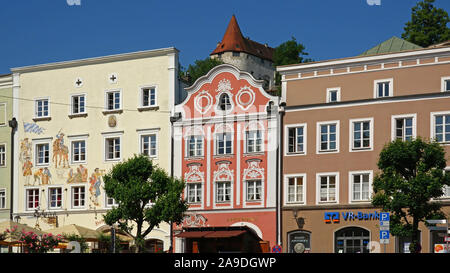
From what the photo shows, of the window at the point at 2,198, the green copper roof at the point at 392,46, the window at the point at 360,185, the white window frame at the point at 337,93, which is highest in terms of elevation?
the green copper roof at the point at 392,46

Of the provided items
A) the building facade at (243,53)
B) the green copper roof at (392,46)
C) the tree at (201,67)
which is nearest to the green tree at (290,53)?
the tree at (201,67)

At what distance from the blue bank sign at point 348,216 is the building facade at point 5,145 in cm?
2312

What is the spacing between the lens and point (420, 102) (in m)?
40.8

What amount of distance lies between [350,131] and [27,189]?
23370mm

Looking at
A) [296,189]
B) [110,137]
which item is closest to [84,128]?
[110,137]

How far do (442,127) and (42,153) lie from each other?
27.4 metres

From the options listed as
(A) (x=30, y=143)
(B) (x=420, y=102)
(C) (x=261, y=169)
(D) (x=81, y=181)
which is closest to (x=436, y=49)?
(B) (x=420, y=102)

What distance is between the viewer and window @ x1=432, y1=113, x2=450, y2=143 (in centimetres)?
3994

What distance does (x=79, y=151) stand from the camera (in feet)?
169

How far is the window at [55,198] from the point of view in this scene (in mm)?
51537

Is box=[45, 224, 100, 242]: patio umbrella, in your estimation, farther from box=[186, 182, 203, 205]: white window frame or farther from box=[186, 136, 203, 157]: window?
box=[186, 136, 203, 157]: window

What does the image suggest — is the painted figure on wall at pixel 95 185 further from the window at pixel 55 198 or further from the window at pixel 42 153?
the window at pixel 42 153
